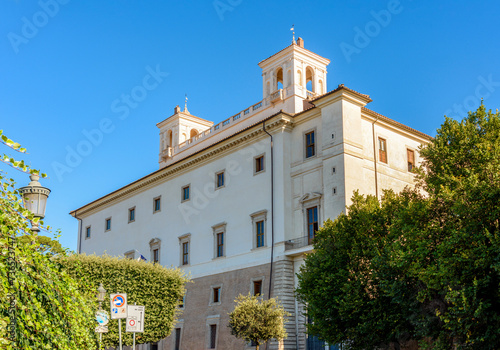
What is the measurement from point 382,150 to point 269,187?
24.7ft

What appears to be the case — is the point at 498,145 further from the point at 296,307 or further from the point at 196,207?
the point at 196,207

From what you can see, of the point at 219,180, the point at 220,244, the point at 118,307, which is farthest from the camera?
the point at 219,180

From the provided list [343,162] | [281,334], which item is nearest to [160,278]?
[281,334]

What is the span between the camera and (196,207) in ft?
144

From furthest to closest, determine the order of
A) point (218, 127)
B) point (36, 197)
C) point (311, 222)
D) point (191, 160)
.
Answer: point (218, 127), point (191, 160), point (311, 222), point (36, 197)

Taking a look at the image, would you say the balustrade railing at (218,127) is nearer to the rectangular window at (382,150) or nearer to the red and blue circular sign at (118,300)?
the rectangular window at (382,150)

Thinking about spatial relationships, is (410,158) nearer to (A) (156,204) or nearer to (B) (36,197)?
(A) (156,204)

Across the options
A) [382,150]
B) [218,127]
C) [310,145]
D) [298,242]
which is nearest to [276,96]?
[310,145]

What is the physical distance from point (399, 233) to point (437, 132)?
219 inches

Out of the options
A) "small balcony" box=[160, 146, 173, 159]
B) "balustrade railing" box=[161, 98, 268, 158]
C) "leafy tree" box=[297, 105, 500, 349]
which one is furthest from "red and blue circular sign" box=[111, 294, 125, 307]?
"small balcony" box=[160, 146, 173, 159]

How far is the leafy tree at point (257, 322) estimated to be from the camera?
29.9 m

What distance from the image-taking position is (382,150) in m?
37.4

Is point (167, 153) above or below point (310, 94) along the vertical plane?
below

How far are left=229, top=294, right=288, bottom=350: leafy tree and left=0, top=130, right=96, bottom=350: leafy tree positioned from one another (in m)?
23.4
